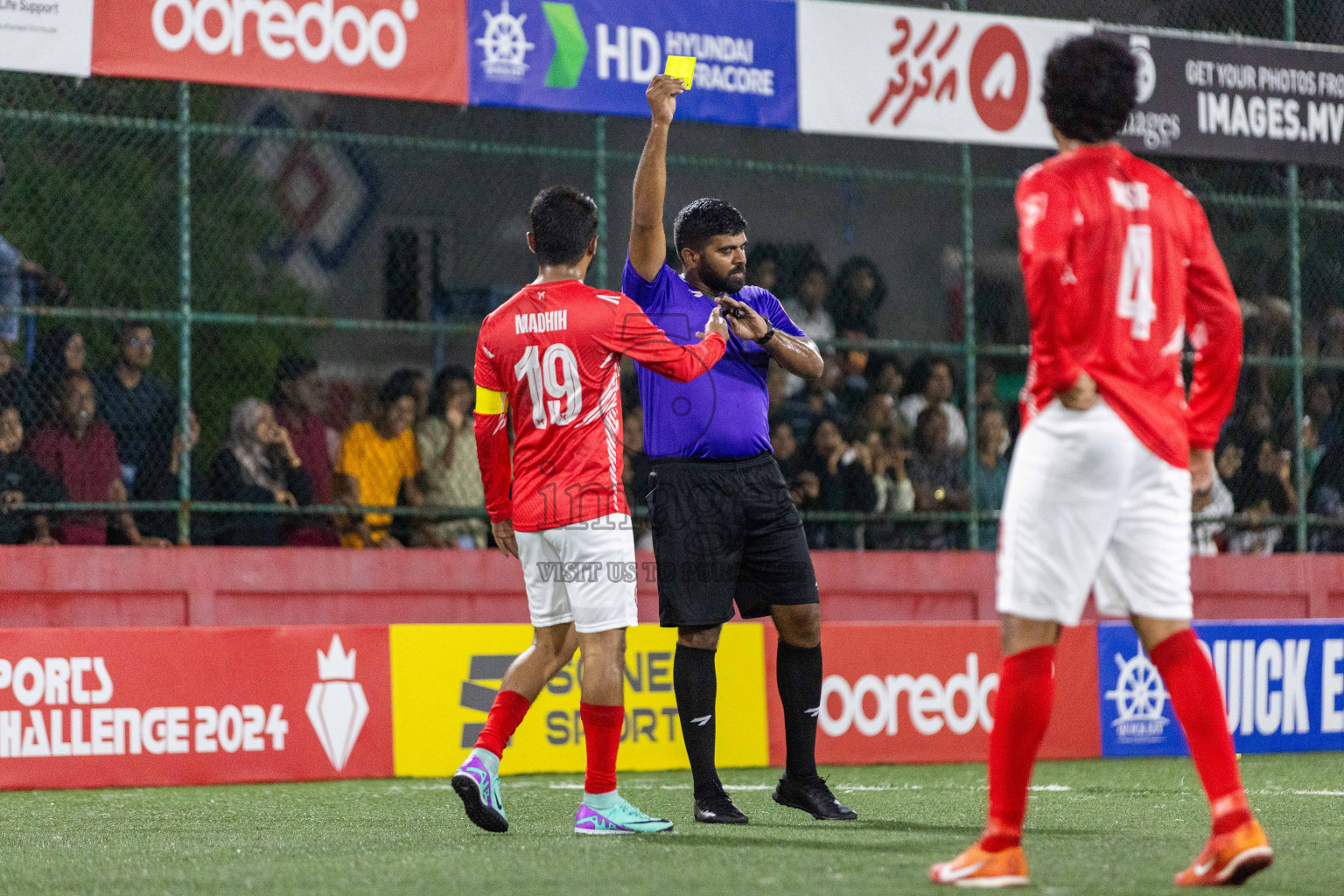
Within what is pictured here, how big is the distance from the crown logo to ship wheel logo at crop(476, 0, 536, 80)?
3.68 meters

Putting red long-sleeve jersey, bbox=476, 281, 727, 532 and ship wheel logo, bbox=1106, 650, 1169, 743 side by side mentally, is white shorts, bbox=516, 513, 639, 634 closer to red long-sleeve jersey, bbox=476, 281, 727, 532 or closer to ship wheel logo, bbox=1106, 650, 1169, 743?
red long-sleeve jersey, bbox=476, 281, 727, 532

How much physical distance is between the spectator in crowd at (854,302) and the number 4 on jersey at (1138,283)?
315 inches

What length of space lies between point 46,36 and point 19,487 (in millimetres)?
2476

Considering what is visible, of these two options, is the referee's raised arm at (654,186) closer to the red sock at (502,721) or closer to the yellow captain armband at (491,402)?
the yellow captain armband at (491,402)

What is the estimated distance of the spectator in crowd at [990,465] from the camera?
463 inches

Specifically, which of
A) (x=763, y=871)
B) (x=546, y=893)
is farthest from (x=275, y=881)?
(x=763, y=871)

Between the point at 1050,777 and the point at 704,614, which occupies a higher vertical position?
the point at 704,614

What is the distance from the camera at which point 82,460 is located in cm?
973

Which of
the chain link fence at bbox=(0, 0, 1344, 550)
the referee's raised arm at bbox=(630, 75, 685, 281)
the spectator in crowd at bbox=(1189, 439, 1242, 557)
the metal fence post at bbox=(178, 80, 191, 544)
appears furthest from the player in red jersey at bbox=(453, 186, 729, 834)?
the spectator in crowd at bbox=(1189, 439, 1242, 557)

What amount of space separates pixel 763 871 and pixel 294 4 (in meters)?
6.99

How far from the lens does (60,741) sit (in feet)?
26.7

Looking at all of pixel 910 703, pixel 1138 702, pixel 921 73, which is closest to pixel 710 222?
pixel 910 703

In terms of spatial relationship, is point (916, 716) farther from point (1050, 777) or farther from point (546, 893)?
point (546, 893)

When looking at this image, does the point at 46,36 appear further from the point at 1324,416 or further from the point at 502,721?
the point at 1324,416
